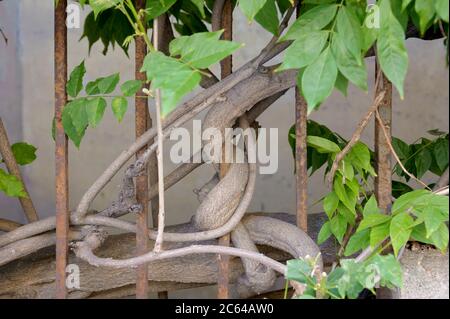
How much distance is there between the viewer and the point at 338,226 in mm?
1372

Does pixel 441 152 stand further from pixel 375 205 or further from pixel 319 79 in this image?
pixel 319 79

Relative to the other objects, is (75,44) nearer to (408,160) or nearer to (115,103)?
(408,160)

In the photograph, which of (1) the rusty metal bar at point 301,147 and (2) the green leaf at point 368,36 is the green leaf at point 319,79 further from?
(1) the rusty metal bar at point 301,147

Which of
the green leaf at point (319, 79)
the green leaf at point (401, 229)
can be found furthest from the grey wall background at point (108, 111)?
the green leaf at point (319, 79)

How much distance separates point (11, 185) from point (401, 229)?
756 millimetres

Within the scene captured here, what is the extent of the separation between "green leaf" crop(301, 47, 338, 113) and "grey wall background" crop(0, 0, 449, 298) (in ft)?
6.18

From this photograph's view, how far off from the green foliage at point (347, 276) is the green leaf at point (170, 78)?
32 cm

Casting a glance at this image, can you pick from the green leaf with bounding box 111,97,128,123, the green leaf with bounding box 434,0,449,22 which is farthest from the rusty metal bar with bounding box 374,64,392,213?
the green leaf with bounding box 111,97,128,123

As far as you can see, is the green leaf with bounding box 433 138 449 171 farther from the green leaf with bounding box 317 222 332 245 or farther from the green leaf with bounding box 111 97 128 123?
the green leaf with bounding box 111 97 128 123

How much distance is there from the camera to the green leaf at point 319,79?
103 cm

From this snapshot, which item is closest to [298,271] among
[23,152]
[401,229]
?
[401,229]

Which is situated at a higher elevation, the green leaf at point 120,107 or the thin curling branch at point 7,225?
the green leaf at point 120,107
